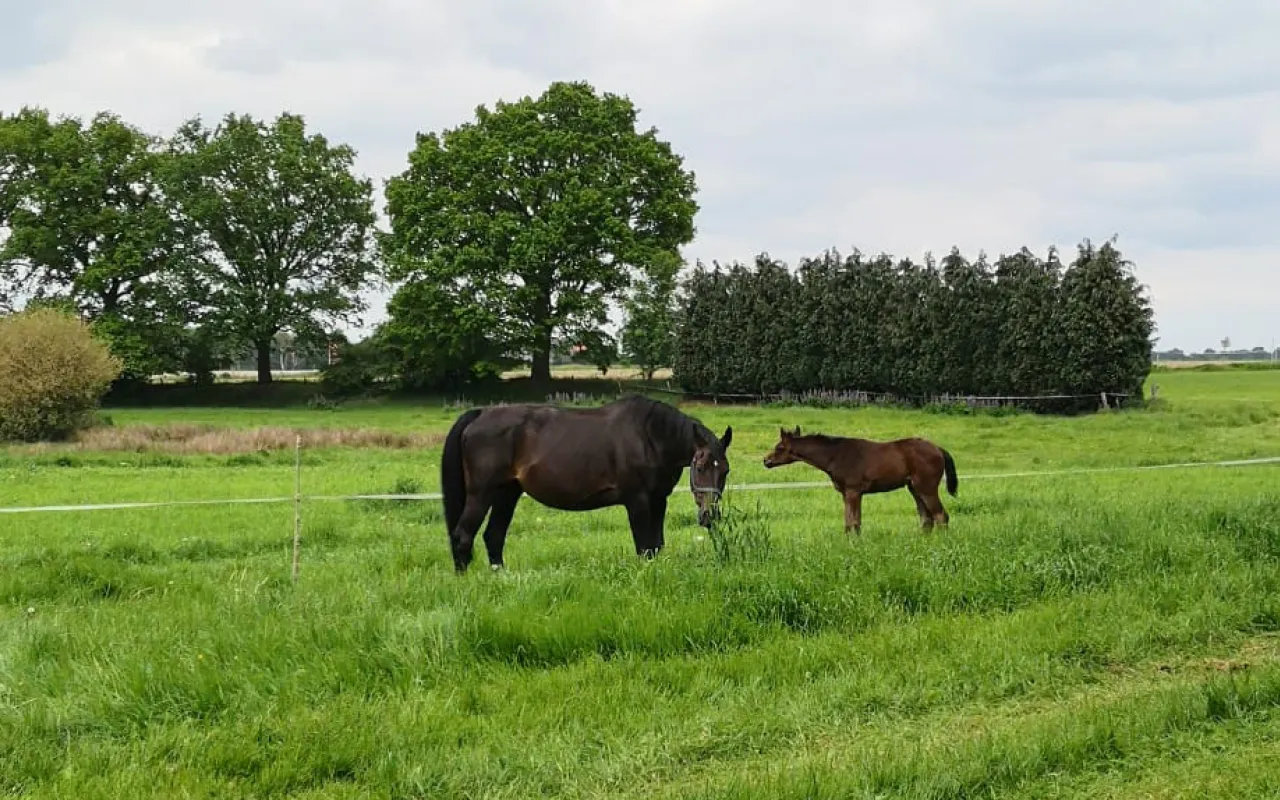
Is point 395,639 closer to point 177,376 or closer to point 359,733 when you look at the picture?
point 359,733

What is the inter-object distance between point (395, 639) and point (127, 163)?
55812mm

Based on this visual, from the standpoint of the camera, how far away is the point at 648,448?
30.0ft

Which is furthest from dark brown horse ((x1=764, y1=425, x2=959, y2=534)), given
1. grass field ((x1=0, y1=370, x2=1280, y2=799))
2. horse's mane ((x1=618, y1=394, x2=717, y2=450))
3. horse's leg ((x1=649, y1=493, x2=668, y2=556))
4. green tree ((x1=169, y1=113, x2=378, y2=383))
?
green tree ((x1=169, y1=113, x2=378, y2=383))

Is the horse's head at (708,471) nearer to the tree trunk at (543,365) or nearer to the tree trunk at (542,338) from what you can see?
the tree trunk at (542,338)

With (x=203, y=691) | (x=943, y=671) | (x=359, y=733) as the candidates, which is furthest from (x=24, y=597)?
(x=943, y=671)

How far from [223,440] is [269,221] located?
29703 millimetres

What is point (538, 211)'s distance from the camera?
4878 cm

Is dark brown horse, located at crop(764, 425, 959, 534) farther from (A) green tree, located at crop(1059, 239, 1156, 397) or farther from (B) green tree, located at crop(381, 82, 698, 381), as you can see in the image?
(B) green tree, located at crop(381, 82, 698, 381)

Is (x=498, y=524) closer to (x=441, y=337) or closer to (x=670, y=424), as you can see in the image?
(x=670, y=424)

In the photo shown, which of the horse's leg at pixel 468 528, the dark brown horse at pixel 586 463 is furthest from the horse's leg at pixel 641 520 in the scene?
the horse's leg at pixel 468 528

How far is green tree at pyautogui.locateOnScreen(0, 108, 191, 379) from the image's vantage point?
49688 millimetres

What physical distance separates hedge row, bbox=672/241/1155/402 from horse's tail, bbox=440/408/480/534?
1242 inches

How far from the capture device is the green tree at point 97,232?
49.7 metres

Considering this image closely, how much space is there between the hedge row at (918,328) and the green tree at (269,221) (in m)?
20.7
